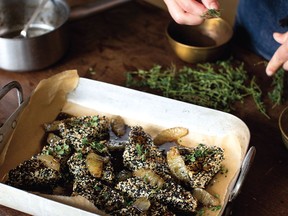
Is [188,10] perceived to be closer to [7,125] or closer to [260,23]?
[260,23]

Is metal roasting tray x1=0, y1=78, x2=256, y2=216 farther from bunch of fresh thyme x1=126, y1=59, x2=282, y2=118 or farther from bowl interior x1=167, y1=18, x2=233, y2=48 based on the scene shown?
bowl interior x1=167, y1=18, x2=233, y2=48

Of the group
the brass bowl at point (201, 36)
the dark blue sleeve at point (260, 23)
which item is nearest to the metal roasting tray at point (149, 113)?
the brass bowl at point (201, 36)

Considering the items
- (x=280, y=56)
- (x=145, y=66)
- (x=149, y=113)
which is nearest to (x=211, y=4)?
(x=280, y=56)

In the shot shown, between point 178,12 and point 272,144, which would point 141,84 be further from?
point 272,144

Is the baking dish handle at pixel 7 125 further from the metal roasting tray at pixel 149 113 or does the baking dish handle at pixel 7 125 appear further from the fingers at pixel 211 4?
the fingers at pixel 211 4

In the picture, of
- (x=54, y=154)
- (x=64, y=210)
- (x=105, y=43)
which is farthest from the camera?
(x=105, y=43)

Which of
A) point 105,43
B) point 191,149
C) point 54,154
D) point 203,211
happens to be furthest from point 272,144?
point 105,43
